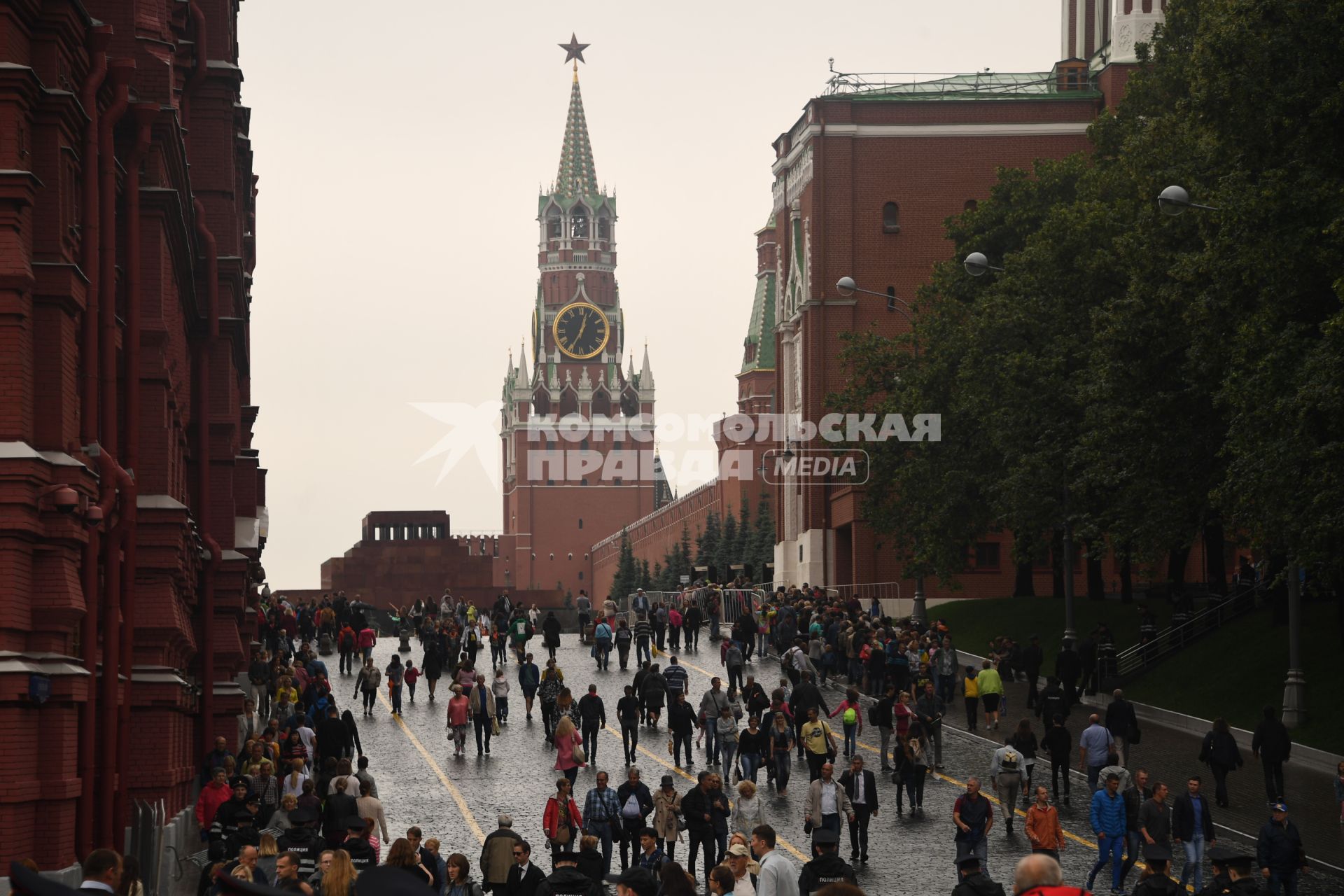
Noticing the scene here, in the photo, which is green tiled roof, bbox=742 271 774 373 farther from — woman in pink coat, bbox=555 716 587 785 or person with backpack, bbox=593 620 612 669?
woman in pink coat, bbox=555 716 587 785

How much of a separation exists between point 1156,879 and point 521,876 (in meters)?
5.18

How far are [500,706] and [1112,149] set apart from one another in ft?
57.5

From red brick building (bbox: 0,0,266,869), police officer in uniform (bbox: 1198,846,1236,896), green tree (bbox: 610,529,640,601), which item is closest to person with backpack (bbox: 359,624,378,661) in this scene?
red brick building (bbox: 0,0,266,869)

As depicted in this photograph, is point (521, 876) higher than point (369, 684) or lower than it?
lower

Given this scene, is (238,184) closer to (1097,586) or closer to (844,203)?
(1097,586)

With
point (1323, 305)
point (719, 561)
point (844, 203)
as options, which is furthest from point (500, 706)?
point (719, 561)

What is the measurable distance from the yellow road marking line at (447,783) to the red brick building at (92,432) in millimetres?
3383

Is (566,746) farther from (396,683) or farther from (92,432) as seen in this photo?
(396,683)

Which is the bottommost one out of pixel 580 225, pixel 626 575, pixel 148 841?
pixel 148 841

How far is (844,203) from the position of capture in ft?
234

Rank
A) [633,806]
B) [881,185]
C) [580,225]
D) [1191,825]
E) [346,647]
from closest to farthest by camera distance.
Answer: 1. [1191,825]
2. [633,806]
3. [346,647]
4. [881,185]
5. [580,225]

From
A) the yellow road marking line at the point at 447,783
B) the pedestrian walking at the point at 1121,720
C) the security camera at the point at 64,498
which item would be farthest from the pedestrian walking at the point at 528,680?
the security camera at the point at 64,498

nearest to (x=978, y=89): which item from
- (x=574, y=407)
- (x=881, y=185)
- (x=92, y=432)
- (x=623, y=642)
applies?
(x=881, y=185)

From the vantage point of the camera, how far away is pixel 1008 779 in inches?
967
